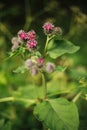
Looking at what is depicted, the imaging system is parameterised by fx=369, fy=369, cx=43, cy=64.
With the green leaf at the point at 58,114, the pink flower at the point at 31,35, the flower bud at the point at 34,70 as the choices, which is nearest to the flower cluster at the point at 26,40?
the pink flower at the point at 31,35

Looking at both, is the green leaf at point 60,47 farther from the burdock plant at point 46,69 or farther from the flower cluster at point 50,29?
the flower cluster at point 50,29

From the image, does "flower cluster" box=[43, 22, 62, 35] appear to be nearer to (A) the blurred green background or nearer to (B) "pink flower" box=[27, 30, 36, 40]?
(B) "pink flower" box=[27, 30, 36, 40]

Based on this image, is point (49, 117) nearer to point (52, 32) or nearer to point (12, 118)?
point (52, 32)

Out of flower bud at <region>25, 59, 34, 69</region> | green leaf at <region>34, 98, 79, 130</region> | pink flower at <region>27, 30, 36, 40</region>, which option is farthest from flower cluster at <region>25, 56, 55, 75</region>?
green leaf at <region>34, 98, 79, 130</region>

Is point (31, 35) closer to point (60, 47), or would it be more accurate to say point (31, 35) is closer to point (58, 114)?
point (60, 47)

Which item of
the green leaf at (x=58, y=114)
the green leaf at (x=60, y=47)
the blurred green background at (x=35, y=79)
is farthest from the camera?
the blurred green background at (x=35, y=79)

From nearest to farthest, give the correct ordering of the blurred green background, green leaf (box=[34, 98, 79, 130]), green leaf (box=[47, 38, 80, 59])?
1. green leaf (box=[34, 98, 79, 130])
2. green leaf (box=[47, 38, 80, 59])
3. the blurred green background
